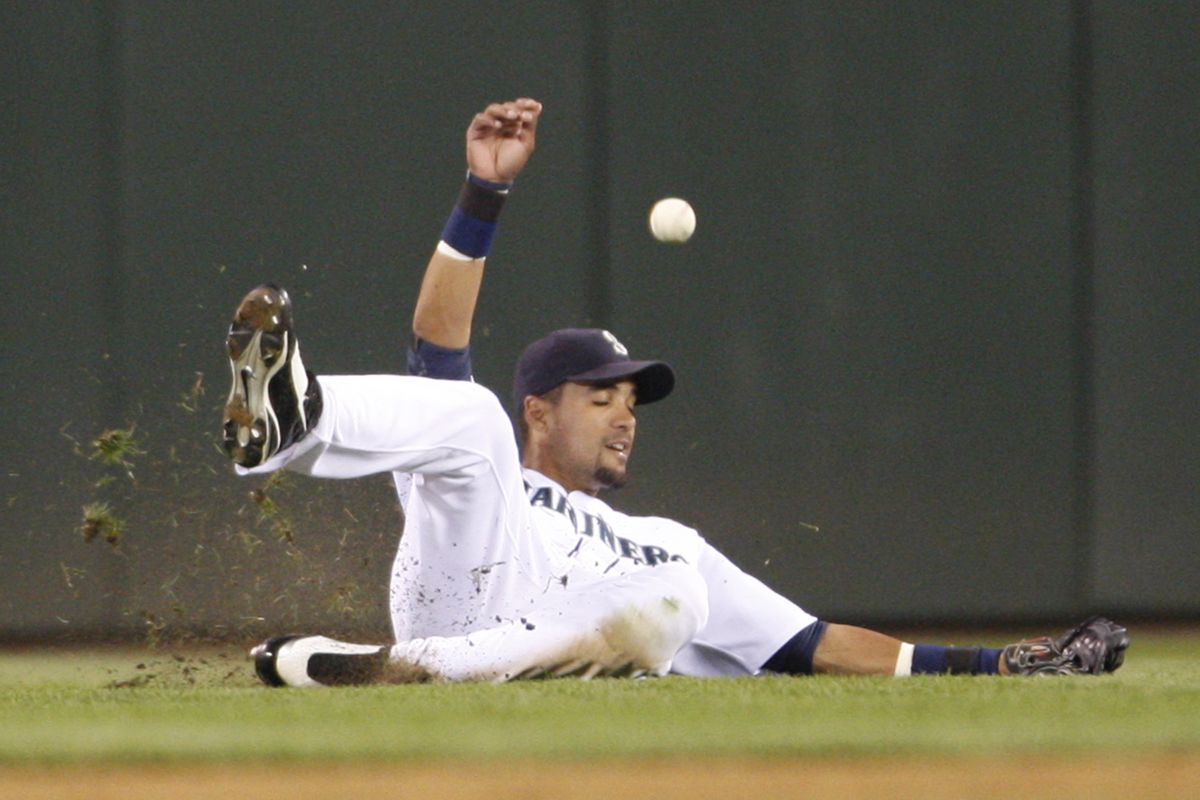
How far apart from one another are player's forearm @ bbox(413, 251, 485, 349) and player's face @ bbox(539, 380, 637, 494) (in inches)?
11.4

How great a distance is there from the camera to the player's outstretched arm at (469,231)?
342 centimetres

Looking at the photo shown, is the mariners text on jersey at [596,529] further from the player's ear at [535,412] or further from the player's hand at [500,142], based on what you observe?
the player's hand at [500,142]

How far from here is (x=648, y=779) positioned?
2080 millimetres

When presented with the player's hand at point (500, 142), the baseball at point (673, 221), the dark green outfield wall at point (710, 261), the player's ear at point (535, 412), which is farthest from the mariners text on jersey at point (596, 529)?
the dark green outfield wall at point (710, 261)

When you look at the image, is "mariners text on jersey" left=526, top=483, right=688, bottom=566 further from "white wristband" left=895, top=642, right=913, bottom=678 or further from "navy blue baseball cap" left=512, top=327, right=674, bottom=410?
"white wristband" left=895, top=642, right=913, bottom=678

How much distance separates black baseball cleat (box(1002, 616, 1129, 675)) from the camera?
345 cm

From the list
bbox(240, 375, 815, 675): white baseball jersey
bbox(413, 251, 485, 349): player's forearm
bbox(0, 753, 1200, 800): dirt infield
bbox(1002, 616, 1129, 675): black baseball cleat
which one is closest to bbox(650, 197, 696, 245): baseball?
bbox(240, 375, 815, 675): white baseball jersey

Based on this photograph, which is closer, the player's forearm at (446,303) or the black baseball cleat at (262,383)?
the black baseball cleat at (262,383)

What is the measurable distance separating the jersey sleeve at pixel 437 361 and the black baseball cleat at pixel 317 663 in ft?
1.75

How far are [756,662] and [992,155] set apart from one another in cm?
229

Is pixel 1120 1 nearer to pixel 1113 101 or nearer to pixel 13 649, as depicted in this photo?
pixel 1113 101

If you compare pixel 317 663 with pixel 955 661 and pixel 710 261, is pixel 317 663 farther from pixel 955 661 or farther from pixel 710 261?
pixel 710 261

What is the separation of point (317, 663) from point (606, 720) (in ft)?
3.06

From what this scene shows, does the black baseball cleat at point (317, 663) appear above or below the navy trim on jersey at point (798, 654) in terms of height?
above
